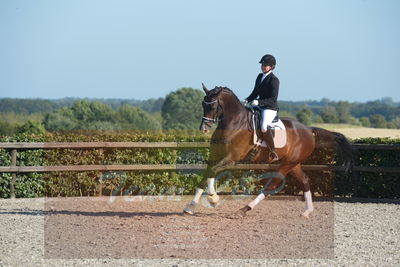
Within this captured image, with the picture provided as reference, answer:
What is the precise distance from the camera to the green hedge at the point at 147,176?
47.6 ft

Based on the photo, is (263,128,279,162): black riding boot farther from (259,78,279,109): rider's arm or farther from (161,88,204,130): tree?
(161,88,204,130): tree

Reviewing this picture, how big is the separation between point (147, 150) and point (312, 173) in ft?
12.8

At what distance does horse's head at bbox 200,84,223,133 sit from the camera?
418 inches

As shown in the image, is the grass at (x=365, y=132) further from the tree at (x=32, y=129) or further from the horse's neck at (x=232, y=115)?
the tree at (x=32, y=129)

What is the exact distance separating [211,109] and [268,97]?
1225 mm

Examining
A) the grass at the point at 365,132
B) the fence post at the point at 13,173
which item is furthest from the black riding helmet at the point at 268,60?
the grass at the point at 365,132

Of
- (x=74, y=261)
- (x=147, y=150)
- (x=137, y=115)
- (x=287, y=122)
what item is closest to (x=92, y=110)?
(x=137, y=115)

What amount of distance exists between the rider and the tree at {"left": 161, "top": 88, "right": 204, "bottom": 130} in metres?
39.0

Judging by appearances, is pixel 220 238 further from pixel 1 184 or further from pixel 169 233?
pixel 1 184

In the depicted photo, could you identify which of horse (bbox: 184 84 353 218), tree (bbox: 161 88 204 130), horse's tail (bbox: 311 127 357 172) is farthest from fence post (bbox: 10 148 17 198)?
tree (bbox: 161 88 204 130)

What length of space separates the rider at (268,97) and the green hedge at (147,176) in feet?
12.8

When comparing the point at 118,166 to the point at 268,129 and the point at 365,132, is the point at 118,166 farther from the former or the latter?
the point at 365,132

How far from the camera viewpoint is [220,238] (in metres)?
9.10

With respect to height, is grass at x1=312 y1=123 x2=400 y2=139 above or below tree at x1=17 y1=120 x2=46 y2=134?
above
